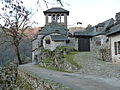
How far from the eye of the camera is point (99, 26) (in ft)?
110

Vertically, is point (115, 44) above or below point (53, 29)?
below

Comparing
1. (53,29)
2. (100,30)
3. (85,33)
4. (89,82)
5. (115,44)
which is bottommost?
(89,82)

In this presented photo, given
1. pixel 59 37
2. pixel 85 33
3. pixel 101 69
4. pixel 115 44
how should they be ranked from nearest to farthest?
pixel 101 69 < pixel 115 44 < pixel 59 37 < pixel 85 33

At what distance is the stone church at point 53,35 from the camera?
32969 millimetres

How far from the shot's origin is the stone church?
3297 cm

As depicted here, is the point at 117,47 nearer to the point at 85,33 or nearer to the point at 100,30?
the point at 100,30

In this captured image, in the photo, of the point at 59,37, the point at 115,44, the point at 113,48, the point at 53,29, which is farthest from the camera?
the point at 53,29

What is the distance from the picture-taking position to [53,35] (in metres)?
34.2

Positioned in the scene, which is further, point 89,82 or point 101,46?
point 101,46

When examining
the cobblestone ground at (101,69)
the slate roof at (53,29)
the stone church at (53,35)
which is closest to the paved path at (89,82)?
the cobblestone ground at (101,69)

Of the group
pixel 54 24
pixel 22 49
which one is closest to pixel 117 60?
pixel 54 24

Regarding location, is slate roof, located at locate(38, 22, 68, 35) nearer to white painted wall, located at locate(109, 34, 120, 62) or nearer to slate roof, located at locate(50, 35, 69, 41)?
slate roof, located at locate(50, 35, 69, 41)

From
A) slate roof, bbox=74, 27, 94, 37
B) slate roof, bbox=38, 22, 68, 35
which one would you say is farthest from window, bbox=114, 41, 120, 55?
slate roof, bbox=38, 22, 68, 35

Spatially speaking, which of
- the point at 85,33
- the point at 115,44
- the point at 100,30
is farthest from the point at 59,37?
the point at 115,44
